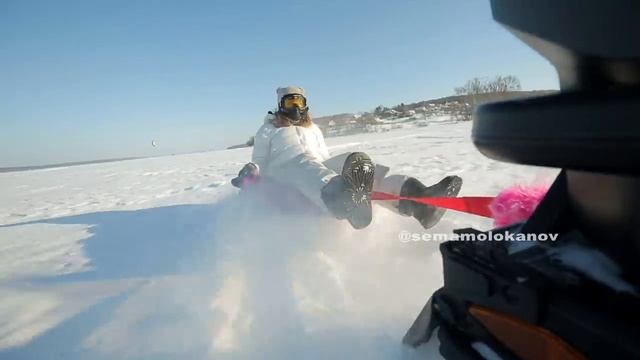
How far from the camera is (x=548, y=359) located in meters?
0.39

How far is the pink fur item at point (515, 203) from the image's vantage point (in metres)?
0.89

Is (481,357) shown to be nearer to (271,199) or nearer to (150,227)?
(271,199)

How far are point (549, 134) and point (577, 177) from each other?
194 mm

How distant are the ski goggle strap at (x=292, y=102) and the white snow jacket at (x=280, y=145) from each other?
204 millimetres

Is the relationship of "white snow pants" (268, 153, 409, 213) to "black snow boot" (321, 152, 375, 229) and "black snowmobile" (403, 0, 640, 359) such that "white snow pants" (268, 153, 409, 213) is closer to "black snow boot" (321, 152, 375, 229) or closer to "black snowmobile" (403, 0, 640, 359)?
"black snow boot" (321, 152, 375, 229)

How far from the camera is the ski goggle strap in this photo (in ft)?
9.45

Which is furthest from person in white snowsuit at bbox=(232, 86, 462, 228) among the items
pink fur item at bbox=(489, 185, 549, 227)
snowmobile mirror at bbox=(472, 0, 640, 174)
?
snowmobile mirror at bbox=(472, 0, 640, 174)

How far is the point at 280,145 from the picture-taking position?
2502mm

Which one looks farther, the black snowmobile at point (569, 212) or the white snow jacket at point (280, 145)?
the white snow jacket at point (280, 145)

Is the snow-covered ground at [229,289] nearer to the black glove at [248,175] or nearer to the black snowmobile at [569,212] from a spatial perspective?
the black glove at [248,175]

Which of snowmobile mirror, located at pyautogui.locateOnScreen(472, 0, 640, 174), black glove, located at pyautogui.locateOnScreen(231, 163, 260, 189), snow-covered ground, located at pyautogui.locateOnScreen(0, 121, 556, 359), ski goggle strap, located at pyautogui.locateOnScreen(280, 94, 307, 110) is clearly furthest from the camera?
ski goggle strap, located at pyautogui.locateOnScreen(280, 94, 307, 110)

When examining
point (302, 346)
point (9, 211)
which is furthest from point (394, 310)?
point (9, 211)

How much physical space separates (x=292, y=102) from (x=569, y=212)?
2545 mm

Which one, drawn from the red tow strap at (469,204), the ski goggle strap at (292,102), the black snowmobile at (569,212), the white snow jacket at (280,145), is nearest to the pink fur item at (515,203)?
the red tow strap at (469,204)
